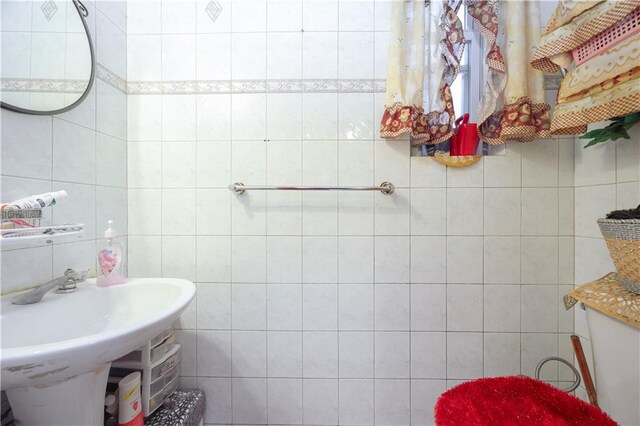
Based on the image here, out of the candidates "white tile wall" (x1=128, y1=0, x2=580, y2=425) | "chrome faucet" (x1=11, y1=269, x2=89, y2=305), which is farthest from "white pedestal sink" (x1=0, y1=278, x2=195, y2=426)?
"white tile wall" (x1=128, y1=0, x2=580, y2=425)

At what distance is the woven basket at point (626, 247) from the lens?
0.68 meters

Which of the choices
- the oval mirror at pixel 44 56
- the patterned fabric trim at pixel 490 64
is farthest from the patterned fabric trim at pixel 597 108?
the oval mirror at pixel 44 56

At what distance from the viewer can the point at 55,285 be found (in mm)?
741

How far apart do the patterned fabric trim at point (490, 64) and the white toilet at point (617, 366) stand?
0.76 meters

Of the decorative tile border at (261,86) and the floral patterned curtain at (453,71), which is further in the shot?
the decorative tile border at (261,86)

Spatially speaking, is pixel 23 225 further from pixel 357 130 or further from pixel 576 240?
pixel 576 240

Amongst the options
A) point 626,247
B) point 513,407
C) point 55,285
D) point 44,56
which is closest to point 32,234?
point 55,285

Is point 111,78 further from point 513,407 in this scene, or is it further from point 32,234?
point 513,407

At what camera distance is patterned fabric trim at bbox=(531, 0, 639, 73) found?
2.34 feet

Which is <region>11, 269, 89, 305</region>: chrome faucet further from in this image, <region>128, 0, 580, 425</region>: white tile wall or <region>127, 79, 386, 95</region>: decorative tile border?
<region>127, 79, 386, 95</region>: decorative tile border

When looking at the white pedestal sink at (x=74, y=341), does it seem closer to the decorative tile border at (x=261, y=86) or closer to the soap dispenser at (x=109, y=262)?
the soap dispenser at (x=109, y=262)

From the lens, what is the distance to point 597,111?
0.79 m

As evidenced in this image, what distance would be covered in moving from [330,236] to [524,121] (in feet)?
3.01

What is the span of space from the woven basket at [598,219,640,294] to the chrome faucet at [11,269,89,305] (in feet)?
5.44
